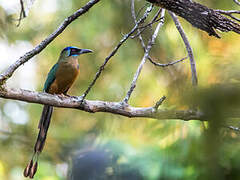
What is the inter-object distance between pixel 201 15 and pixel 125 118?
8.45 feet

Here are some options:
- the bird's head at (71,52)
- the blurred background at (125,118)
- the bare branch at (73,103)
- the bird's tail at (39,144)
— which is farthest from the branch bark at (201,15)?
the bird's head at (71,52)

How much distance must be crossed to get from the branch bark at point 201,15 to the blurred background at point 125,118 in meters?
0.07

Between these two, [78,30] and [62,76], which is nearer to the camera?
[62,76]

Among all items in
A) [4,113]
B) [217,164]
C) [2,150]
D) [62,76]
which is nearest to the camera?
[217,164]

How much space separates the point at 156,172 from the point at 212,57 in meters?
0.52

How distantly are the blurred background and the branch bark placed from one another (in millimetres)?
73

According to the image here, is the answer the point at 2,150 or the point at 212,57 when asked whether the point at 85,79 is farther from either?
the point at 212,57

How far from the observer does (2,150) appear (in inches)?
213

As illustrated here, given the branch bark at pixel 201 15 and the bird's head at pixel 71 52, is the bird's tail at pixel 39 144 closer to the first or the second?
the bird's head at pixel 71 52

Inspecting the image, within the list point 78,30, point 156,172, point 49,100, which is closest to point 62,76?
point 49,100

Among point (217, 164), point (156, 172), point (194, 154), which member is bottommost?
point (156, 172)

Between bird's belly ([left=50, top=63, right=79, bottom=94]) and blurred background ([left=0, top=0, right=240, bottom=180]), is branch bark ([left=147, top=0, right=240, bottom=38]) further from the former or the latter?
bird's belly ([left=50, top=63, right=79, bottom=94])

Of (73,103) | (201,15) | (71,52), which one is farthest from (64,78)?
(201,15)

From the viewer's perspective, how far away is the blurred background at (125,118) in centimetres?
68
